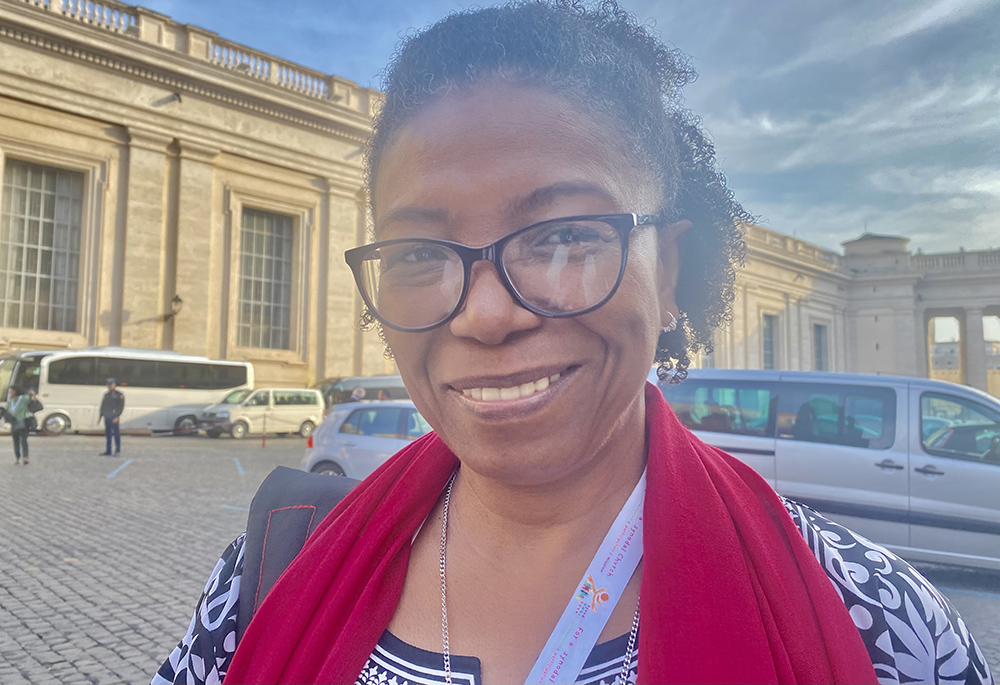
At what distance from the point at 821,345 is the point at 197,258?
124 feet

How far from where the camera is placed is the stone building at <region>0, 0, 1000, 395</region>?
20.1 m

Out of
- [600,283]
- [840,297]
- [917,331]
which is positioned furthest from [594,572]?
[840,297]

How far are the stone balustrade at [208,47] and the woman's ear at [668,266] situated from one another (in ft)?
77.2

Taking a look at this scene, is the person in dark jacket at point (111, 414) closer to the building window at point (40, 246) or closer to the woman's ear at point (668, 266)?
the building window at point (40, 246)

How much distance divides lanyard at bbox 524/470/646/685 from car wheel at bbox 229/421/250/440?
21.5 metres

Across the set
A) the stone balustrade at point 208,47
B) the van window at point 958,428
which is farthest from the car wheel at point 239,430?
the van window at point 958,428

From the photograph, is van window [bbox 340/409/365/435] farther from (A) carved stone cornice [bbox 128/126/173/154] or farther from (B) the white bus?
(A) carved stone cornice [bbox 128/126/173/154]

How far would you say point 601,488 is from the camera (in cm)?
111

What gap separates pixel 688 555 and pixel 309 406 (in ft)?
74.0

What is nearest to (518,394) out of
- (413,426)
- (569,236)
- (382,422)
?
(569,236)

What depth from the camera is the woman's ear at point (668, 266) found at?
117 centimetres

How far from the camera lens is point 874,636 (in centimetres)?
98

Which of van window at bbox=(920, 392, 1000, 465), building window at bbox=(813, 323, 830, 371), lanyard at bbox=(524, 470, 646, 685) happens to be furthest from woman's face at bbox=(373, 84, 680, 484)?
building window at bbox=(813, 323, 830, 371)

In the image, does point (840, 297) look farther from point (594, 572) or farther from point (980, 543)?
point (594, 572)
